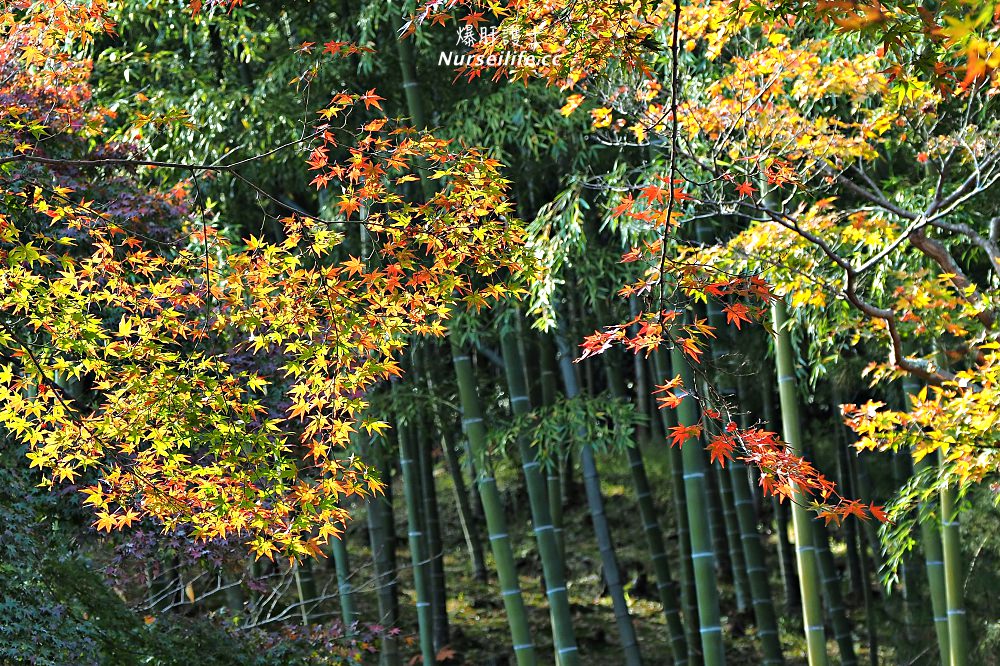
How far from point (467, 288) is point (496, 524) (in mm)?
2379

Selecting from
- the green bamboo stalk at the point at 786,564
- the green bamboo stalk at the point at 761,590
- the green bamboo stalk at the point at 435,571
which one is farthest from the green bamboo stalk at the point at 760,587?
the green bamboo stalk at the point at 435,571

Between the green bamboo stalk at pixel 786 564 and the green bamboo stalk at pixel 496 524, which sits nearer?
the green bamboo stalk at pixel 496 524

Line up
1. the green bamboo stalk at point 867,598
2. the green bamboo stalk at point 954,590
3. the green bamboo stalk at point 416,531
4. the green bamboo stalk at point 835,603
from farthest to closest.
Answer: the green bamboo stalk at point 867,598
the green bamboo stalk at point 835,603
the green bamboo stalk at point 416,531
the green bamboo stalk at point 954,590

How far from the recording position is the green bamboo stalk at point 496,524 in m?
5.27

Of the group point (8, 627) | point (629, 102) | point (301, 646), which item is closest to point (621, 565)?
point (301, 646)

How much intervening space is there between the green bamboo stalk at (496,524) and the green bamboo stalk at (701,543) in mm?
855

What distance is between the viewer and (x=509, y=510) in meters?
12.2

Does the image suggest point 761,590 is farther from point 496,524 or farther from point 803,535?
point 496,524

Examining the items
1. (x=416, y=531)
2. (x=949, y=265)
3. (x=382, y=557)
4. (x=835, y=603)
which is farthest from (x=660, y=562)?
(x=949, y=265)

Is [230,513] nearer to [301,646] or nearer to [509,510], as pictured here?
[301,646]

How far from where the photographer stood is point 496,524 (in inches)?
209

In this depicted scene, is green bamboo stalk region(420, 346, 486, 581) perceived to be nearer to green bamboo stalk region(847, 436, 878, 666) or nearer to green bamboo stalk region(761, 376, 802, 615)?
green bamboo stalk region(761, 376, 802, 615)

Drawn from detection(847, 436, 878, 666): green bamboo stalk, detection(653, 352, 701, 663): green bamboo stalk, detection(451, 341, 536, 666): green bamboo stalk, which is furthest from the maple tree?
detection(847, 436, 878, 666): green bamboo stalk

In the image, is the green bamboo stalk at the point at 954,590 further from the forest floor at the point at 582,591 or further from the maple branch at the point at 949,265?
the forest floor at the point at 582,591
